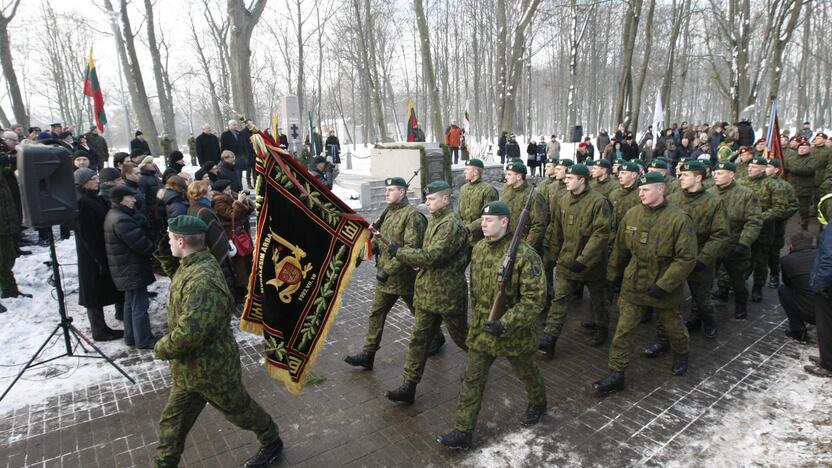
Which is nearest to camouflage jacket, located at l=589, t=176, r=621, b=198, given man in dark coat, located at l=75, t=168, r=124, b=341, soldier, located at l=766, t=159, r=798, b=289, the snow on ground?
soldier, located at l=766, t=159, r=798, b=289

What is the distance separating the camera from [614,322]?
678 centimetres

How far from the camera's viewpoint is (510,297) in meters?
4.01

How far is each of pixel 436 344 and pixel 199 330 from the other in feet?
10.6

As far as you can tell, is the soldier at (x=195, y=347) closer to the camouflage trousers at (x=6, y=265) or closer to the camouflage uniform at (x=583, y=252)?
the camouflage uniform at (x=583, y=252)

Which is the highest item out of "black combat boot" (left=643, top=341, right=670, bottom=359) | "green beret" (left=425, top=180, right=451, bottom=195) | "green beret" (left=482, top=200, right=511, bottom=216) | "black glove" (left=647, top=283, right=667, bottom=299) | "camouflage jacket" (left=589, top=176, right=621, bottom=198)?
"green beret" (left=425, top=180, right=451, bottom=195)

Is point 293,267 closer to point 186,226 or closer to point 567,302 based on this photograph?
point 186,226

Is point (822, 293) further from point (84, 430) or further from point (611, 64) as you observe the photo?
point (611, 64)

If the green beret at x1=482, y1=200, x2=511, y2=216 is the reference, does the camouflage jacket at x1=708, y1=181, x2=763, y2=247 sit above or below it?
below

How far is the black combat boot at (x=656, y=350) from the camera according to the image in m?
5.68

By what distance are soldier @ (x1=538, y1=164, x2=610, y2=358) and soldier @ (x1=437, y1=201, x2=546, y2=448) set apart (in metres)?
1.70

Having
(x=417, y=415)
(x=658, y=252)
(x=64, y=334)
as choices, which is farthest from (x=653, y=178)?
(x=64, y=334)

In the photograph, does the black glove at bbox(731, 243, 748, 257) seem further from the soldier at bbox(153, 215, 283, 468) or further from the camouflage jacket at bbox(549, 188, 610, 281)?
the soldier at bbox(153, 215, 283, 468)

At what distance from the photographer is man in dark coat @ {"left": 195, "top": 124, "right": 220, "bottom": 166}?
12312mm

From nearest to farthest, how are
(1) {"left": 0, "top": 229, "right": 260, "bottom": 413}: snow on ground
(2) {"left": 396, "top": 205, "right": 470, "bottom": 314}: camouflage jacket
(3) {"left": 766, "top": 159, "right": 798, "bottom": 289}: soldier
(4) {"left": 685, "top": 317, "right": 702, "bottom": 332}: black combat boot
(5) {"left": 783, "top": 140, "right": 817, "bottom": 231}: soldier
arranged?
(2) {"left": 396, "top": 205, "right": 470, "bottom": 314}: camouflage jacket, (1) {"left": 0, "top": 229, "right": 260, "bottom": 413}: snow on ground, (4) {"left": 685, "top": 317, "right": 702, "bottom": 332}: black combat boot, (3) {"left": 766, "top": 159, "right": 798, "bottom": 289}: soldier, (5) {"left": 783, "top": 140, "right": 817, "bottom": 231}: soldier
